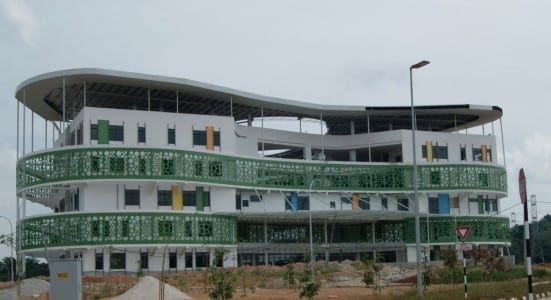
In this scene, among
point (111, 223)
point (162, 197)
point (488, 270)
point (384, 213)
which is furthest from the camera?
point (384, 213)

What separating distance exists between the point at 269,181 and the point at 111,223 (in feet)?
55.9

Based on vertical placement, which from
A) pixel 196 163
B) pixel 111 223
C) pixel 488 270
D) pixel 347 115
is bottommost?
pixel 488 270

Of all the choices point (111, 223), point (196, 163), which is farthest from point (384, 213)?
point (111, 223)

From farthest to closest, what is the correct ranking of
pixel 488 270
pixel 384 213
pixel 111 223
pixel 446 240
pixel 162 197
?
pixel 446 240
pixel 384 213
pixel 162 197
pixel 111 223
pixel 488 270

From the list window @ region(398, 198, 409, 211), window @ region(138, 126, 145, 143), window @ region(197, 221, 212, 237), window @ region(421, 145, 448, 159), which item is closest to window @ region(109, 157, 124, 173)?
window @ region(138, 126, 145, 143)

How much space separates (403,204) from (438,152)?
6579 mm

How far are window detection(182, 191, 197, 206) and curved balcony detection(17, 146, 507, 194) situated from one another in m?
1.72

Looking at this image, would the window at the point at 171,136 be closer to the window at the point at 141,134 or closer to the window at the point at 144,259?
the window at the point at 141,134

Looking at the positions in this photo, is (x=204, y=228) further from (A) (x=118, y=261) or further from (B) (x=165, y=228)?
(A) (x=118, y=261)

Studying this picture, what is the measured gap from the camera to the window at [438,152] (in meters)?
81.4

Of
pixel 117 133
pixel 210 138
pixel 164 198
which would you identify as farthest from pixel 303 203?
pixel 117 133

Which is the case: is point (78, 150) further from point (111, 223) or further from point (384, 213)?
point (384, 213)

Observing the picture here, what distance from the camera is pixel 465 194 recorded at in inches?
3221

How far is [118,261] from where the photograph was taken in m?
63.7
